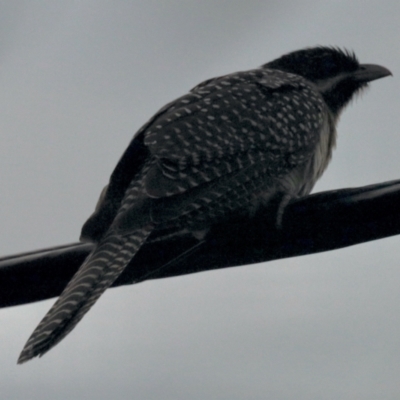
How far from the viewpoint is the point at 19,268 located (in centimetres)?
347

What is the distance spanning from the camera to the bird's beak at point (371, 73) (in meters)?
6.86

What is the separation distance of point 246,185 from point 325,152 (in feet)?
4.43

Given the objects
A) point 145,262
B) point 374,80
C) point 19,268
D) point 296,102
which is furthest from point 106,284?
point 374,80

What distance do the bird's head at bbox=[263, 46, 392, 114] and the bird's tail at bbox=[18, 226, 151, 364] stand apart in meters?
3.01

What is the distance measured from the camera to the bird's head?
6.69 m

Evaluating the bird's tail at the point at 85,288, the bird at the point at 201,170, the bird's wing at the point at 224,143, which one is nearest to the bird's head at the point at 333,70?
the bird at the point at 201,170

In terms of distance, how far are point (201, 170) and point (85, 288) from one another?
103 cm

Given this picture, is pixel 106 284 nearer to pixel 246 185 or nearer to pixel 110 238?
pixel 110 238

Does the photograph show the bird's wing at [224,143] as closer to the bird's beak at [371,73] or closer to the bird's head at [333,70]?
the bird's head at [333,70]

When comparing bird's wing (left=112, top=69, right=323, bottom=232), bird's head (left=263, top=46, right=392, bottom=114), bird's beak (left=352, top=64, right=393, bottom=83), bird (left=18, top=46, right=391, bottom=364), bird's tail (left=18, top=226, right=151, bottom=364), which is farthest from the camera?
bird's beak (left=352, top=64, right=393, bottom=83)

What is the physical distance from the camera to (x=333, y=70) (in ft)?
22.4

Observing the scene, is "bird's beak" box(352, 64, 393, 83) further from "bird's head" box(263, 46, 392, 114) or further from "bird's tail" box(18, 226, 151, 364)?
"bird's tail" box(18, 226, 151, 364)

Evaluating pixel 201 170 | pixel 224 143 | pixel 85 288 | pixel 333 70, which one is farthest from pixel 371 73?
pixel 85 288

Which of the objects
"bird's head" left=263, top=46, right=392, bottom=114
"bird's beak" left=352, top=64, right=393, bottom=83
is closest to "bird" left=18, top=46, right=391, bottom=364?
"bird's head" left=263, top=46, right=392, bottom=114
